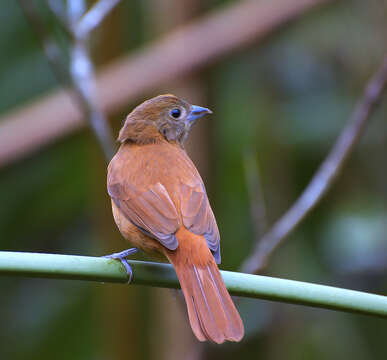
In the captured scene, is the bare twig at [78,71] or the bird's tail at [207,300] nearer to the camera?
the bird's tail at [207,300]

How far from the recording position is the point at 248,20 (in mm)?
4805

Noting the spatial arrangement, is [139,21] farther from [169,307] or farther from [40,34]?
[169,307]

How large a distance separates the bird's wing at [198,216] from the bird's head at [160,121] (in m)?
→ 0.65

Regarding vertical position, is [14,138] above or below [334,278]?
above

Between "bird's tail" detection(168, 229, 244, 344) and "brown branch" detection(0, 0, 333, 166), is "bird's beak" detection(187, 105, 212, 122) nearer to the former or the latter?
"brown branch" detection(0, 0, 333, 166)

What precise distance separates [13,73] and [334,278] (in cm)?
338

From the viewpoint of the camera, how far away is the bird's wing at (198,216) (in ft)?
8.67

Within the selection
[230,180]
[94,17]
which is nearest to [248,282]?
[94,17]

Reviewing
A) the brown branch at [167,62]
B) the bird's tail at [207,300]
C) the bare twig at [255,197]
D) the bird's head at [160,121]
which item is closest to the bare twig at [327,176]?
the bare twig at [255,197]

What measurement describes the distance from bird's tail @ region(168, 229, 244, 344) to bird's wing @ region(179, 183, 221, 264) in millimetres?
51

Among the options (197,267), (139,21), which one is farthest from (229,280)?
(139,21)

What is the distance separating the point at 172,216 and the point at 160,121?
995 mm

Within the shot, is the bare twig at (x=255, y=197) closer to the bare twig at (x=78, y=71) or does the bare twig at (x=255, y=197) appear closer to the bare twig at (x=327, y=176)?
the bare twig at (x=327, y=176)

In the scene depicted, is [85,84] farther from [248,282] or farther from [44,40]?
[248,282]
